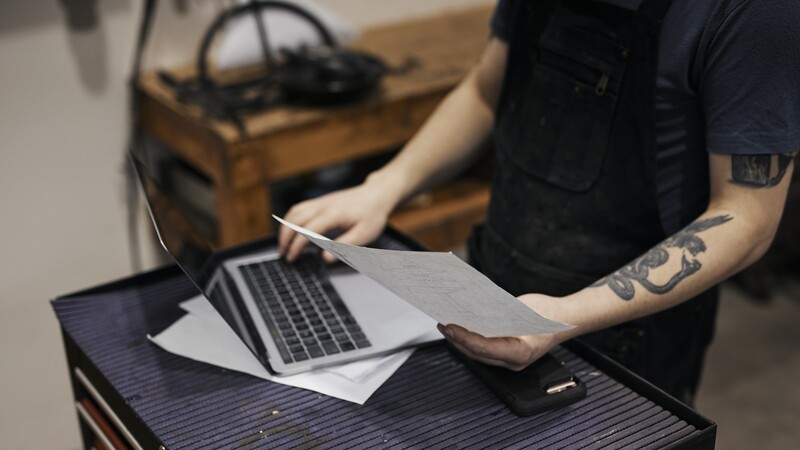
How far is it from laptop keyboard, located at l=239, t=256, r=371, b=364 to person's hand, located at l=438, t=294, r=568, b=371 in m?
0.13

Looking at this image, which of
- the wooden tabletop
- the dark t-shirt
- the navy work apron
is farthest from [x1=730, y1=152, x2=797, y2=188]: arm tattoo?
the wooden tabletop

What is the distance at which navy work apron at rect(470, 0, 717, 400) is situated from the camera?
1.16 m

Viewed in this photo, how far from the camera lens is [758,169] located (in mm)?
1032

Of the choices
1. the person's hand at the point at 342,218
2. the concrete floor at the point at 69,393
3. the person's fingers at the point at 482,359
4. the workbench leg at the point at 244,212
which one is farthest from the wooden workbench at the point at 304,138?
→ the person's fingers at the point at 482,359

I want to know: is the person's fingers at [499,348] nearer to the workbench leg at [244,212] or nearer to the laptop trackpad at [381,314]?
the laptop trackpad at [381,314]

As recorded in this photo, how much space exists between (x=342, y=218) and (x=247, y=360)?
0.28 metres

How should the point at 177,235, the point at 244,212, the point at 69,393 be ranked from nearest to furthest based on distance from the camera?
the point at 177,235, the point at 244,212, the point at 69,393

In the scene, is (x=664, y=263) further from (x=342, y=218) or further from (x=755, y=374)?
(x=755, y=374)

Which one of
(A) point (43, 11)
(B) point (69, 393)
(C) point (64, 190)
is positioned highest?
(A) point (43, 11)

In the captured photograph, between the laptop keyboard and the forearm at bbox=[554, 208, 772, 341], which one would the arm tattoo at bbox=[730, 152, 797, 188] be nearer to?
the forearm at bbox=[554, 208, 772, 341]

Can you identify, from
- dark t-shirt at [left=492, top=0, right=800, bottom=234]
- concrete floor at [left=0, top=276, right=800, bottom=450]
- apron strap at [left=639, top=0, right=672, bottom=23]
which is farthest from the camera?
concrete floor at [left=0, top=276, right=800, bottom=450]

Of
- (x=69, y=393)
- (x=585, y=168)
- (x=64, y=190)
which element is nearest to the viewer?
(x=585, y=168)

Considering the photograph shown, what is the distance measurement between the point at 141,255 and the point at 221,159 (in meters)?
0.57

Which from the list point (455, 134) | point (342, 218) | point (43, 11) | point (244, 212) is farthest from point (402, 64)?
point (342, 218)
